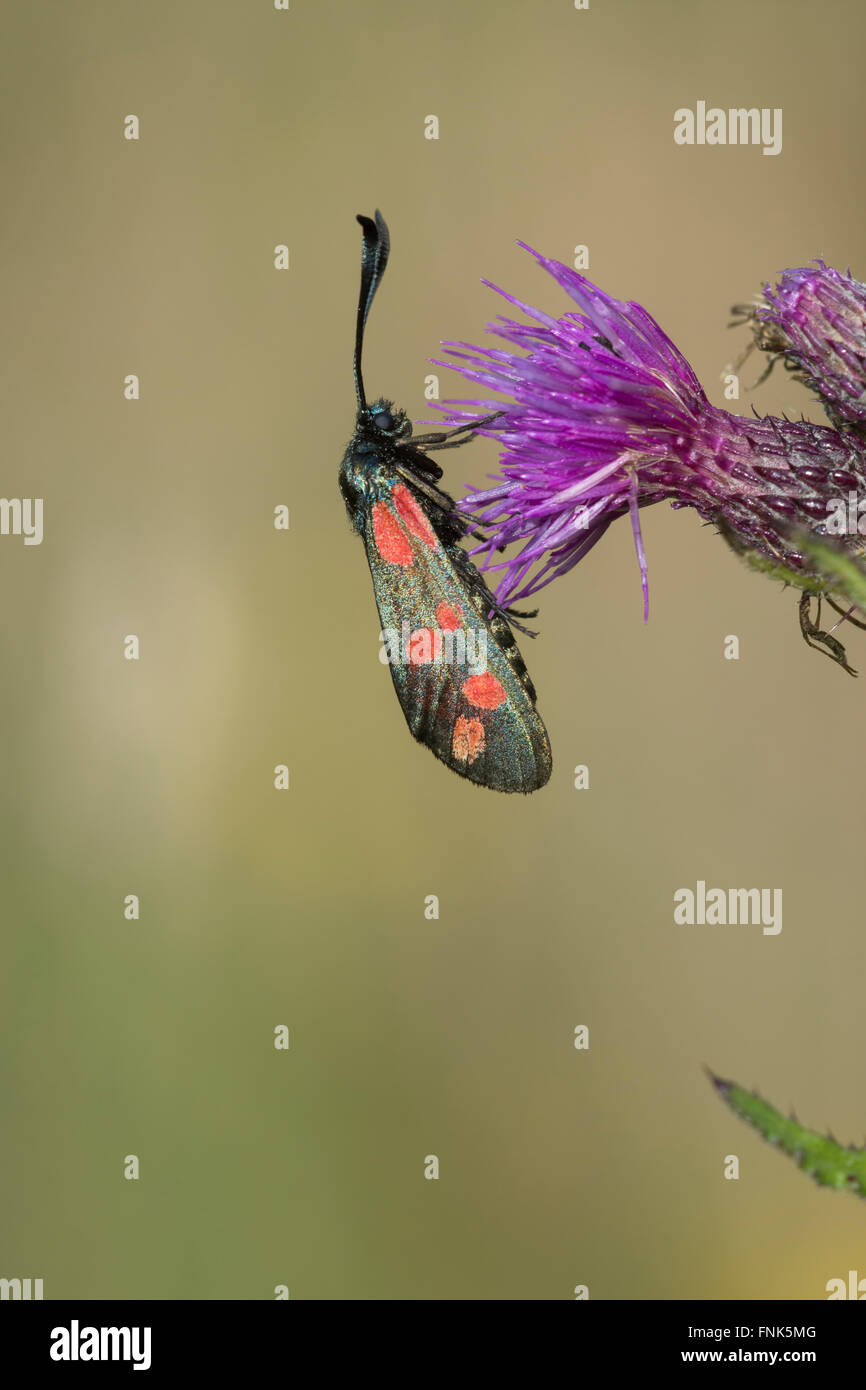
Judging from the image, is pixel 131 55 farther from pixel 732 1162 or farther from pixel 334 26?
pixel 732 1162

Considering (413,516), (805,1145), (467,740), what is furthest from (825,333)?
(805,1145)

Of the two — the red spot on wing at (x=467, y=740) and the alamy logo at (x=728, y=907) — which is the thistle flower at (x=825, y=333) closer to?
the red spot on wing at (x=467, y=740)

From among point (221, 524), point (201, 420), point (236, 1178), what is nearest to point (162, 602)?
point (221, 524)

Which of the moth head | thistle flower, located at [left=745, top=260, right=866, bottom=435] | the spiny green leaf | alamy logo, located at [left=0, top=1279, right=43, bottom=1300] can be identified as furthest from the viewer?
alamy logo, located at [left=0, top=1279, right=43, bottom=1300]

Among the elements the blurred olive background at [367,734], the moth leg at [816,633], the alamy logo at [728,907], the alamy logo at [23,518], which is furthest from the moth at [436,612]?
the alamy logo at [23,518]

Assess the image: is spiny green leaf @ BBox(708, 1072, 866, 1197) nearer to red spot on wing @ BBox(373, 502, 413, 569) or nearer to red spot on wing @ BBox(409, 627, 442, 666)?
red spot on wing @ BBox(409, 627, 442, 666)

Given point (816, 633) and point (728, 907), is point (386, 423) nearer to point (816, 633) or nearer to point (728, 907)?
point (816, 633)

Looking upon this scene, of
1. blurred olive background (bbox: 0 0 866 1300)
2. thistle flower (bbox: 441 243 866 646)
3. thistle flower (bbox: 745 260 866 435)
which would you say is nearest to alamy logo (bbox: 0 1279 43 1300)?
blurred olive background (bbox: 0 0 866 1300)
